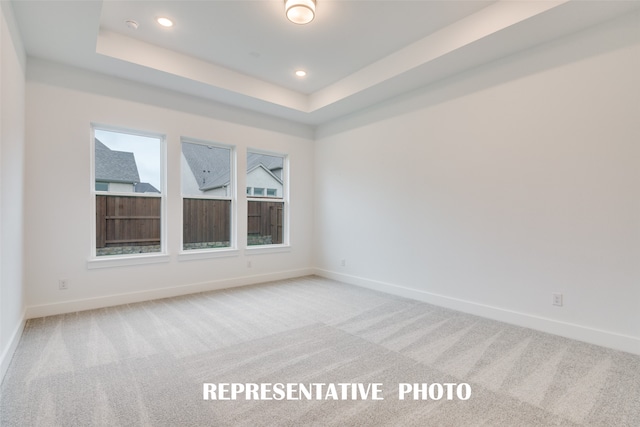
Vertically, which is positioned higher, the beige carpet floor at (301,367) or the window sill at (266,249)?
the window sill at (266,249)

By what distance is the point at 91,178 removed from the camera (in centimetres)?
366

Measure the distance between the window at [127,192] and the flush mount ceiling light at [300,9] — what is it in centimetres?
254

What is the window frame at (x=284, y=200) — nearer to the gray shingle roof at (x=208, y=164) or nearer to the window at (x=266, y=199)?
the window at (x=266, y=199)

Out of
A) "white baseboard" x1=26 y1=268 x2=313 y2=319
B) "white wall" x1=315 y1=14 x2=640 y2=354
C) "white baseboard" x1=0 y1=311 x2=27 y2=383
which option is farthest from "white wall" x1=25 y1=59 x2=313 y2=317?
"white wall" x1=315 y1=14 x2=640 y2=354

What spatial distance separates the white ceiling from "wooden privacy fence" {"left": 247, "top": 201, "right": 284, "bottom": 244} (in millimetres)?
1725

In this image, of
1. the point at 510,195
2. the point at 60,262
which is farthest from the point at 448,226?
the point at 60,262

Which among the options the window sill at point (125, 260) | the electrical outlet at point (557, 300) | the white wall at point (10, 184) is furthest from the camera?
the window sill at point (125, 260)

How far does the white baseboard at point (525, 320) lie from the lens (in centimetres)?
261

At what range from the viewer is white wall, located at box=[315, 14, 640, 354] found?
8.64ft

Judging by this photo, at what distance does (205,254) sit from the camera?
4496 millimetres

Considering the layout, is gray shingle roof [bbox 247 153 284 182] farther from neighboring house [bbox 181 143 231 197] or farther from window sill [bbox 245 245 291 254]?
window sill [bbox 245 245 291 254]

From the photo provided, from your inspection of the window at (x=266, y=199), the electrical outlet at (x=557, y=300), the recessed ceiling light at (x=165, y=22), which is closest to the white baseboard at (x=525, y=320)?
the electrical outlet at (x=557, y=300)

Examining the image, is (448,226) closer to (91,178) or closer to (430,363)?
(430,363)

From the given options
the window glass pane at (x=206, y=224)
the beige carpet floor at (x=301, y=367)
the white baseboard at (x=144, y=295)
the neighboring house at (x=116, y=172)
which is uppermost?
the neighboring house at (x=116, y=172)
